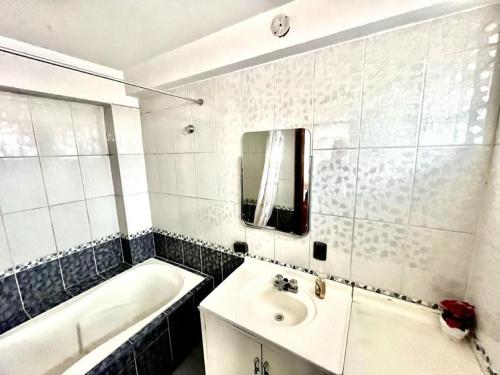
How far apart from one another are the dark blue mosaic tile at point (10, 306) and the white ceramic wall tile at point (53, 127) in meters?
0.93

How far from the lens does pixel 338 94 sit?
1049mm

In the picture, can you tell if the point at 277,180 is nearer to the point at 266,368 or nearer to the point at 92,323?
the point at 266,368

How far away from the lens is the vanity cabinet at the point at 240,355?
2.89ft

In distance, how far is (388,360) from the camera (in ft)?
2.60

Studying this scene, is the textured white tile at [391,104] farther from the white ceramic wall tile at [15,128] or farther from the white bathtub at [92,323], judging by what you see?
the white ceramic wall tile at [15,128]

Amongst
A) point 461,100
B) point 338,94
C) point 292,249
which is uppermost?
point 338,94

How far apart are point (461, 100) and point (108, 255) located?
2679 mm

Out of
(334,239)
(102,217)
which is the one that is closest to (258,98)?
(334,239)

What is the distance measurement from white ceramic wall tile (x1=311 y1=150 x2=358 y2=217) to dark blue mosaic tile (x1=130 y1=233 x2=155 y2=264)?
174 cm

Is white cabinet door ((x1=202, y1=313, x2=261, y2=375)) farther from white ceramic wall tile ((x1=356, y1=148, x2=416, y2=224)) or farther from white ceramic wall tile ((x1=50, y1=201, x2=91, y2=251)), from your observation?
white ceramic wall tile ((x1=50, y1=201, x2=91, y2=251))

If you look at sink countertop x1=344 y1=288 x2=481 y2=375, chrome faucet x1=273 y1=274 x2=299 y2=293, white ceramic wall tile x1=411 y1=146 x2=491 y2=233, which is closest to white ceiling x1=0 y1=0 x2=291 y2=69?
white ceramic wall tile x1=411 y1=146 x2=491 y2=233

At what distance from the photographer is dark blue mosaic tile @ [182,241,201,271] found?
1.81 m

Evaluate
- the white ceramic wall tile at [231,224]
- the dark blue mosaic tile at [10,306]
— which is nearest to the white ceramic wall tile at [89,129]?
the dark blue mosaic tile at [10,306]

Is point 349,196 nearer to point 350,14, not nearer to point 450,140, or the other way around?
point 450,140
